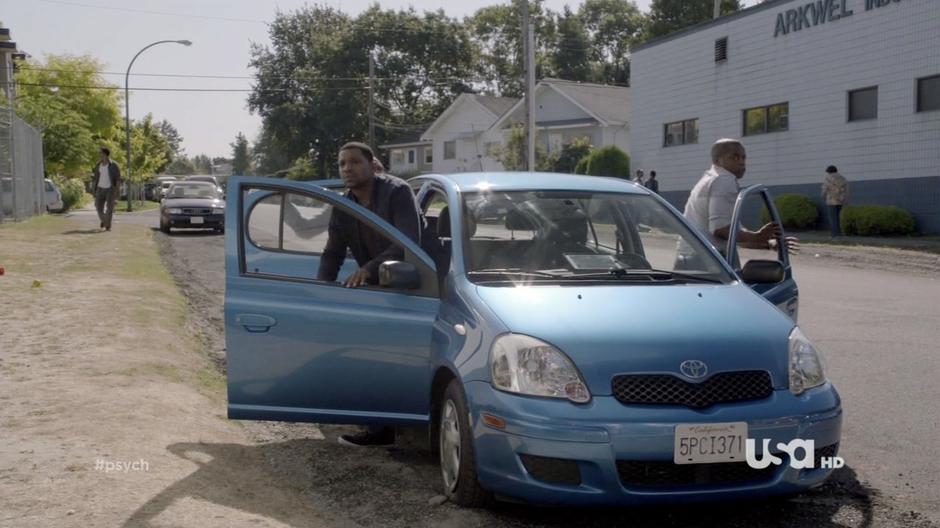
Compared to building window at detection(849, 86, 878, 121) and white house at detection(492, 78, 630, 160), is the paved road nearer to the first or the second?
building window at detection(849, 86, 878, 121)

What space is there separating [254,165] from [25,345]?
125993 mm

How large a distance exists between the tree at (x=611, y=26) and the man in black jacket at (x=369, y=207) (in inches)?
3584

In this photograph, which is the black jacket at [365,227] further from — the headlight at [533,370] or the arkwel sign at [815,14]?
the arkwel sign at [815,14]

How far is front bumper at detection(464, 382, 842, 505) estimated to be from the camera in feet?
13.3

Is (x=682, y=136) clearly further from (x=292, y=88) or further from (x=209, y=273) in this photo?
(x=292, y=88)

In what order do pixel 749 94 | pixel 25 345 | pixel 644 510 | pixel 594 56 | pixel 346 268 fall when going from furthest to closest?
pixel 594 56
pixel 749 94
pixel 25 345
pixel 346 268
pixel 644 510

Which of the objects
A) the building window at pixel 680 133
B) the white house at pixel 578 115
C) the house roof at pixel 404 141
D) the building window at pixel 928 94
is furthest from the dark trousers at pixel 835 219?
the house roof at pixel 404 141

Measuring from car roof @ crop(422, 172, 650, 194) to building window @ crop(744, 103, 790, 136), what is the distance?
22777mm

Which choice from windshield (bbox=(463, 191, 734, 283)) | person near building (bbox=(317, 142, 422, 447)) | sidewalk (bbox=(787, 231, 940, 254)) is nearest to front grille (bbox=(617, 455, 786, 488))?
windshield (bbox=(463, 191, 734, 283))

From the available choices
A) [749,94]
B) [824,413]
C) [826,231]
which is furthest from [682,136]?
[824,413]

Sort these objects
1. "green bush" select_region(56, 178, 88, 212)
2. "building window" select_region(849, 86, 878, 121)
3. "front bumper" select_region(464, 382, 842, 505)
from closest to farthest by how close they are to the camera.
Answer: "front bumper" select_region(464, 382, 842, 505) < "building window" select_region(849, 86, 878, 121) < "green bush" select_region(56, 178, 88, 212)

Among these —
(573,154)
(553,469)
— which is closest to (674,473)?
(553,469)

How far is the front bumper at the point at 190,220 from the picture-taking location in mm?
24234

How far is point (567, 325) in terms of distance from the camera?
436cm
